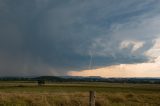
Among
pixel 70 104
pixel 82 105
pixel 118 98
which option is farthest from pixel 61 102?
pixel 118 98

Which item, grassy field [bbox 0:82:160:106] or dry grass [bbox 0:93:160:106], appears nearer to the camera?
dry grass [bbox 0:93:160:106]

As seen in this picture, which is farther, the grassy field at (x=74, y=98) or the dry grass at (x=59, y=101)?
the grassy field at (x=74, y=98)

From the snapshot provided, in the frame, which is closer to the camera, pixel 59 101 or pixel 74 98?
pixel 59 101

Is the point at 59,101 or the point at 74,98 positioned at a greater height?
the point at 74,98

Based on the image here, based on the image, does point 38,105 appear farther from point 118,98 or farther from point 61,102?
point 118,98

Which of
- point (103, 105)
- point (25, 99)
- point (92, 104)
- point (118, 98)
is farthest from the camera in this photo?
point (118, 98)

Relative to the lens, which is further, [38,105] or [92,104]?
[38,105]

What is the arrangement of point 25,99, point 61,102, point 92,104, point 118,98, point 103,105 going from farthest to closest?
point 118,98
point 25,99
point 61,102
point 103,105
point 92,104

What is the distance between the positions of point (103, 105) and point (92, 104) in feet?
27.8

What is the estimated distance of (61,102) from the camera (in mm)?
22359

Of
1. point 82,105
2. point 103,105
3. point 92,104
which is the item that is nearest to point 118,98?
point 103,105

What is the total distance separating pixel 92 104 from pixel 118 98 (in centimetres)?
1731

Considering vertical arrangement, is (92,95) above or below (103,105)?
above

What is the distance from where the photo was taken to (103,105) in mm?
20828
